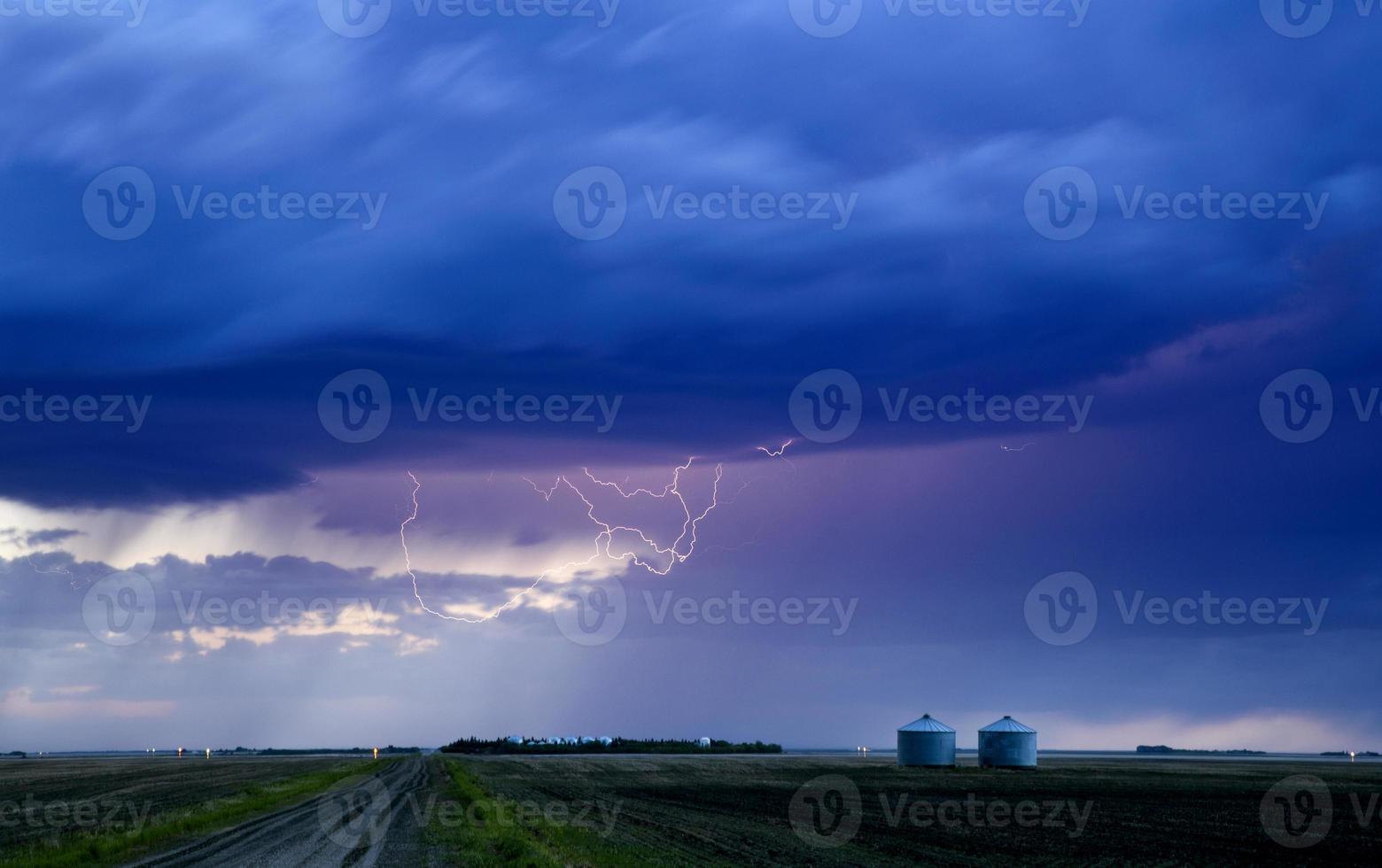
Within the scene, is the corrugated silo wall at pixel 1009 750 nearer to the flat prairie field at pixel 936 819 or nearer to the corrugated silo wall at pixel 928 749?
the corrugated silo wall at pixel 928 749

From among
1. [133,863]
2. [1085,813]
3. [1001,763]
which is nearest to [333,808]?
[133,863]

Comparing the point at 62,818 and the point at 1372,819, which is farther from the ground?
the point at 1372,819

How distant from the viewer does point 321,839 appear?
38906 millimetres

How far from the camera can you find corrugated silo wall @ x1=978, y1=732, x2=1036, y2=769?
117 m

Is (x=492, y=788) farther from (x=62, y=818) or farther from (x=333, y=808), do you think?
(x=62, y=818)

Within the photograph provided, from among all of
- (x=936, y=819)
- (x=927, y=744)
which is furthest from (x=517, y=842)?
(x=927, y=744)

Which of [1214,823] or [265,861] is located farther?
[1214,823]

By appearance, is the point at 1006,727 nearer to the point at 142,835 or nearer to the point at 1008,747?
the point at 1008,747

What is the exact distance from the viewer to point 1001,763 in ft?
384

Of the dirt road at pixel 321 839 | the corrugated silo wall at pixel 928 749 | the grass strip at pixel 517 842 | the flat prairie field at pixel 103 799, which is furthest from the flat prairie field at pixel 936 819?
the corrugated silo wall at pixel 928 749

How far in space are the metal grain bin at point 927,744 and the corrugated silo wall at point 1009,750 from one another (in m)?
3.35

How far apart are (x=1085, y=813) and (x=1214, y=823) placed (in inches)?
247

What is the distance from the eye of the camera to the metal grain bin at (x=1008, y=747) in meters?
117

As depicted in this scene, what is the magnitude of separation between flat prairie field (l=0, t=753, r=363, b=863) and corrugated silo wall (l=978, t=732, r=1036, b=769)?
227 feet
